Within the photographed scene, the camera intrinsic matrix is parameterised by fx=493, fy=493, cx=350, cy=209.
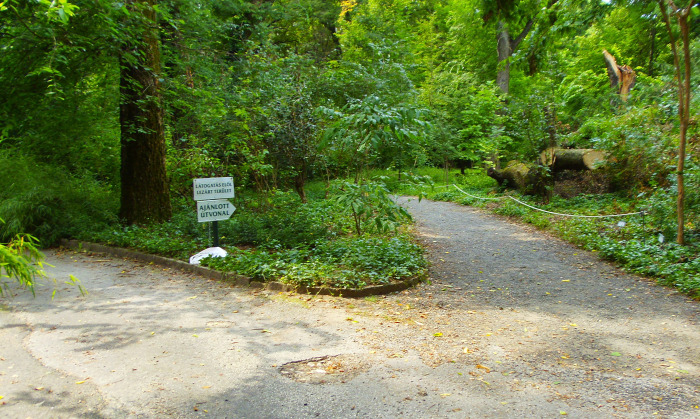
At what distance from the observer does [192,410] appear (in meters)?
3.59

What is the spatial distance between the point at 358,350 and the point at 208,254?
451cm

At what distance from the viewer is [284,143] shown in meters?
14.0

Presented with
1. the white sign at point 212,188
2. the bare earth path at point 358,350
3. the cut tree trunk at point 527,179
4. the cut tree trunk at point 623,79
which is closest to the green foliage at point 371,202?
the bare earth path at point 358,350

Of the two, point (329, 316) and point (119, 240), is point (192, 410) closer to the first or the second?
point (329, 316)

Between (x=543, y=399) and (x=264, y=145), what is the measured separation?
35.9 ft

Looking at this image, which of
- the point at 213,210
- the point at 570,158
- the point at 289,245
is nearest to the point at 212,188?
the point at 213,210

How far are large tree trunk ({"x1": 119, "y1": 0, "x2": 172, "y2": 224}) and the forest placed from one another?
0.13ft

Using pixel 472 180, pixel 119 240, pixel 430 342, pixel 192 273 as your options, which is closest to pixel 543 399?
pixel 430 342

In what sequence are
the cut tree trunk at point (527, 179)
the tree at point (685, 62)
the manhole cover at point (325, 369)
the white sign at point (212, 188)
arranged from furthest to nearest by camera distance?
the cut tree trunk at point (527, 179) → the white sign at point (212, 188) → the tree at point (685, 62) → the manhole cover at point (325, 369)

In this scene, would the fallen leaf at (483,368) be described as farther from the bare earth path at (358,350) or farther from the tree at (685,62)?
the tree at (685,62)

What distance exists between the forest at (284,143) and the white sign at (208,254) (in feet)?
1.57

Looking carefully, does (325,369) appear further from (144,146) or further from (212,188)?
(144,146)

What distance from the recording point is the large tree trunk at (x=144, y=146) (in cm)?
1072

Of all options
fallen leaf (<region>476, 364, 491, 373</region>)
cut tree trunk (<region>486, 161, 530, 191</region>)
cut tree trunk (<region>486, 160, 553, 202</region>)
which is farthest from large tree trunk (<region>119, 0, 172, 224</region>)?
cut tree trunk (<region>486, 161, 530, 191</region>)
